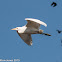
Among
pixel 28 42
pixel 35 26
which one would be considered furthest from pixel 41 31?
pixel 28 42

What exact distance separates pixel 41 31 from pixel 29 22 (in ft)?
3.72

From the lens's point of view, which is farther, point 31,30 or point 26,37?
→ point 26,37

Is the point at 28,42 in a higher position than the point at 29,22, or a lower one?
lower

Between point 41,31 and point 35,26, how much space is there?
2.46 ft

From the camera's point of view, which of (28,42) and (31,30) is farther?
(28,42)

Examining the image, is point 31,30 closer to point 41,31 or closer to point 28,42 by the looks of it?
point 41,31

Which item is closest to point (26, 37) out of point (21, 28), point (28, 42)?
point (28, 42)

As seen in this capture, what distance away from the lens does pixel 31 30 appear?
1532 cm

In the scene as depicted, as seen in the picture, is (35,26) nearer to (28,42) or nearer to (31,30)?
(31,30)

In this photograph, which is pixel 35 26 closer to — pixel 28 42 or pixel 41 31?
pixel 41 31

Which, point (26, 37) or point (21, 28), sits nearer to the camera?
point (21, 28)

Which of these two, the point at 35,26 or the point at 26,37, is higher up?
the point at 35,26

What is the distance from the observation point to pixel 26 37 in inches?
697

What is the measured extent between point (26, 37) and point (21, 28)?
7.35 feet
